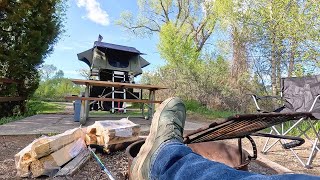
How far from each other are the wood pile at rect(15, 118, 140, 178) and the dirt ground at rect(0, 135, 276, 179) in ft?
0.20

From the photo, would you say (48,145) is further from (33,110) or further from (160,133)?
(33,110)

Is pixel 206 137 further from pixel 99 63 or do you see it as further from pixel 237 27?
pixel 237 27

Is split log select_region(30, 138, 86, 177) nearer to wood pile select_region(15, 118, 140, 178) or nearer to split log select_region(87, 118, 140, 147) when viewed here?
wood pile select_region(15, 118, 140, 178)

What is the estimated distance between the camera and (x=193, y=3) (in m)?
15.2

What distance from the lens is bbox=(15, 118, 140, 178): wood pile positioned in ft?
6.04

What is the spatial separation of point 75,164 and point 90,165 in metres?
0.16

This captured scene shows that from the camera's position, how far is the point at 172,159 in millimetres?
845

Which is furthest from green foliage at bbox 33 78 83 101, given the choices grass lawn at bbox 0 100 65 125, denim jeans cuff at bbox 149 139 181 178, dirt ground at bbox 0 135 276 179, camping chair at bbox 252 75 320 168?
denim jeans cuff at bbox 149 139 181 178

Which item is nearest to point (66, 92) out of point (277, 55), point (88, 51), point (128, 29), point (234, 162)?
point (128, 29)

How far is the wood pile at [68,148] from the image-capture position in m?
1.84

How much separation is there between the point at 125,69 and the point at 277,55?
418 centimetres

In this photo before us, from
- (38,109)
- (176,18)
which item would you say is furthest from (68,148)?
(176,18)

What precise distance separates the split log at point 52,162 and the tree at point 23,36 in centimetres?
398

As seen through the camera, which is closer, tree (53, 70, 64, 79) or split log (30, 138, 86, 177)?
split log (30, 138, 86, 177)
